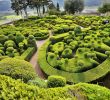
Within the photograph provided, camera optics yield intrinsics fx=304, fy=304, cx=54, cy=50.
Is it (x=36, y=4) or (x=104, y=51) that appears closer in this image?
(x=104, y=51)

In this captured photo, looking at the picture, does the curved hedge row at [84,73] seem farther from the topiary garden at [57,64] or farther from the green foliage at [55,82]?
the green foliage at [55,82]

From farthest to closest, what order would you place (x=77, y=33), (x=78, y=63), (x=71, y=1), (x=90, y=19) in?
1. (x=71, y=1)
2. (x=90, y=19)
3. (x=77, y=33)
4. (x=78, y=63)

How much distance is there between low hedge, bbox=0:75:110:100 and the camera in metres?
10.8

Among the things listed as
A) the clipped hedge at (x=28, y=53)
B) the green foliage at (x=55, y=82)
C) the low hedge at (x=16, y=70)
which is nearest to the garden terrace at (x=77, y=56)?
the clipped hedge at (x=28, y=53)

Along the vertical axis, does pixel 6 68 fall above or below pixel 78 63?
above

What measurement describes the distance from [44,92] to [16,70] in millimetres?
8186

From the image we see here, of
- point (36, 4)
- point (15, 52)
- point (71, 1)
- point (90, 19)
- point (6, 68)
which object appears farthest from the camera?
point (71, 1)

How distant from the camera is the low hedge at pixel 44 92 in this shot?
1084cm

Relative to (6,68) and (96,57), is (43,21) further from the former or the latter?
(6,68)

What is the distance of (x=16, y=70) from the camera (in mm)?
20062

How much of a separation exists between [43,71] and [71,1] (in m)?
47.8

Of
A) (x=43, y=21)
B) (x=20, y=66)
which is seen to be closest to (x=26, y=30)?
(x=43, y=21)

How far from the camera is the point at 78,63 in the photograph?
26438 millimetres

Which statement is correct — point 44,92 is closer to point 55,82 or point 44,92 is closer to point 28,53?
point 55,82
